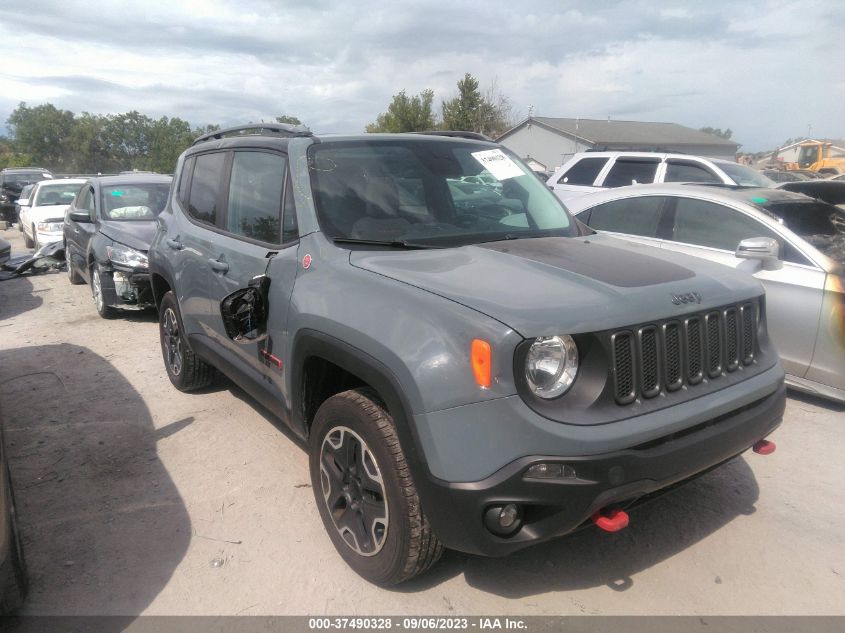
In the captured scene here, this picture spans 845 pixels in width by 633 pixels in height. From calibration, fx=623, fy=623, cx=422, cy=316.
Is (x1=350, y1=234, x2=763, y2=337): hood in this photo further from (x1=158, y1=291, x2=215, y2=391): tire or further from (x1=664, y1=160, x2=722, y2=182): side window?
(x1=664, y1=160, x2=722, y2=182): side window

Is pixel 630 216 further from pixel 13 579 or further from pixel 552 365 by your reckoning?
pixel 13 579

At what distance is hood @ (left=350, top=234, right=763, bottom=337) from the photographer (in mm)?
2275

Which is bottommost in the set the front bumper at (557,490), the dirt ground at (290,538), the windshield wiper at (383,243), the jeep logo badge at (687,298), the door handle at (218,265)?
the dirt ground at (290,538)

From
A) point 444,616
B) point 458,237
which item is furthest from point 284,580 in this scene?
point 458,237

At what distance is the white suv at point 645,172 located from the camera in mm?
9258

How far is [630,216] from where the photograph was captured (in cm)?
600

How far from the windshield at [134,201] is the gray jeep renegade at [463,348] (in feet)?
17.0

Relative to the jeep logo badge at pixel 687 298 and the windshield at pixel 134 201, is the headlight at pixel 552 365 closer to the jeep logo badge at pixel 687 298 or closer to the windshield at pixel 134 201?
the jeep logo badge at pixel 687 298

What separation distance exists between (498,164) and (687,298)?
1684 millimetres

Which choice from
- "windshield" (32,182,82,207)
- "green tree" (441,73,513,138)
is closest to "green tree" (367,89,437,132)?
"green tree" (441,73,513,138)

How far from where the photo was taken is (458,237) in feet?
10.5

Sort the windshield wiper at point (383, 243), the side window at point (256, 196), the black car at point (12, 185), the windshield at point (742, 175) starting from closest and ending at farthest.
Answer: the windshield wiper at point (383, 243) → the side window at point (256, 196) → the windshield at point (742, 175) → the black car at point (12, 185)

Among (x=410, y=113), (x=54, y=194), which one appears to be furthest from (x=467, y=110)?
(x=54, y=194)

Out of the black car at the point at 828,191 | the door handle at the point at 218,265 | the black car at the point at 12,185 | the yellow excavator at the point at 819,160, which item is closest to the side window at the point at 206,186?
the door handle at the point at 218,265
